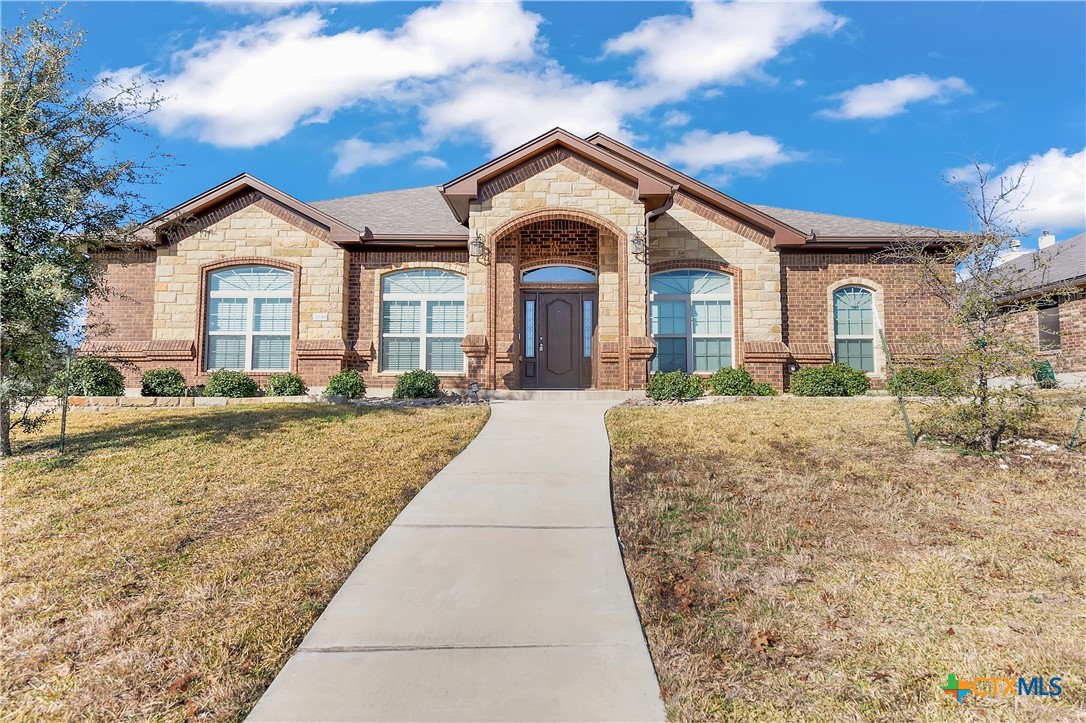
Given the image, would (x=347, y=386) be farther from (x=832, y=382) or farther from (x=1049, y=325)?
(x=1049, y=325)

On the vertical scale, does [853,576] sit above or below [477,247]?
below

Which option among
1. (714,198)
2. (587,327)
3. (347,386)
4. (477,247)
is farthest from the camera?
(587,327)

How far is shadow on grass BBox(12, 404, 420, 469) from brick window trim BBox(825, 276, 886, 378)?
10.5 meters

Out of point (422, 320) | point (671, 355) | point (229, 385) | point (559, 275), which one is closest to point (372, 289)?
point (422, 320)

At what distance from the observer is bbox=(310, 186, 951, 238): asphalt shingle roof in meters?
15.1

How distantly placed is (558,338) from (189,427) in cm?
895

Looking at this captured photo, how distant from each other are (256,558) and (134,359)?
1266 centimetres

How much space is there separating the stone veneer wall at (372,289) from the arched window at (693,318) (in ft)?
16.4

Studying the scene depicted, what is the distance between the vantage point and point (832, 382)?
42.1 feet

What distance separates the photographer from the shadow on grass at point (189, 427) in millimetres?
7742

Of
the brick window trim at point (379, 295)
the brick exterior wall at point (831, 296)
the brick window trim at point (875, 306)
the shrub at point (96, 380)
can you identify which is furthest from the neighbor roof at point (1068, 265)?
the shrub at point (96, 380)

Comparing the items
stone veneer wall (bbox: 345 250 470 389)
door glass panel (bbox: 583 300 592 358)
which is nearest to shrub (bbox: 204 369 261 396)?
stone veneer wall (bbox: 345 250 470 389)

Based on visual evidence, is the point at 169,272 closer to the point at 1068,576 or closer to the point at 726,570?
the point at 726,570

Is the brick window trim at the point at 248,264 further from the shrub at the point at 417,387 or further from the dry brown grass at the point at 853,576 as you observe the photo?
the dry brown grass at the point at 853,576
